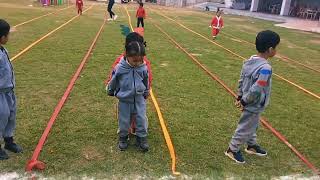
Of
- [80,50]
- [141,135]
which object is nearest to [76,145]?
[141,135]

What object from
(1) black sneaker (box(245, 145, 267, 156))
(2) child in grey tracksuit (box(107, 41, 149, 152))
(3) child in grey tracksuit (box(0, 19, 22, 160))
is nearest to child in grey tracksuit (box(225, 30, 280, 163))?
(1) black sneaker (box(245, 145, 267, 156))

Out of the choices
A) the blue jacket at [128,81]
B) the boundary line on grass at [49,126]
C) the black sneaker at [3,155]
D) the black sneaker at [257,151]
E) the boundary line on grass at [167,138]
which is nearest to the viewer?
the boundary line on grass at [49,126]

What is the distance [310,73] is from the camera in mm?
11430

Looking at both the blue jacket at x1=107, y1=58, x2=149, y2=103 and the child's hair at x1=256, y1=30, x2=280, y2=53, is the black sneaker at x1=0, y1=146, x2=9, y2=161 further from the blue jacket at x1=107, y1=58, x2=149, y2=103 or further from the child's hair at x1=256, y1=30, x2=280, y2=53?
the child's hair at x1=256, y1=30, x2=280, y2=53

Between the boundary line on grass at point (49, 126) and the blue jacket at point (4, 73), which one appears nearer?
the boundary line on grass at point (49, 126)

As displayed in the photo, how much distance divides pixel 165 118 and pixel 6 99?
277 centimetres

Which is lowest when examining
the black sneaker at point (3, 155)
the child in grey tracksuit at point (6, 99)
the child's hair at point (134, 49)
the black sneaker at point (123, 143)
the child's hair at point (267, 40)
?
the black sneaker at point (3, 155)

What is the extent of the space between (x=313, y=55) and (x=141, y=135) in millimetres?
12242

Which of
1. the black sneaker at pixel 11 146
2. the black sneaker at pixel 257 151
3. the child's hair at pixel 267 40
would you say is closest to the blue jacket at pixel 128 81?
the black sneaker at pixel 11 146

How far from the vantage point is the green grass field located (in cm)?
469

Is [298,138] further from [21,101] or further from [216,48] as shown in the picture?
[216,48]

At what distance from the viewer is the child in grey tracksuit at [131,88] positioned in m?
4.70

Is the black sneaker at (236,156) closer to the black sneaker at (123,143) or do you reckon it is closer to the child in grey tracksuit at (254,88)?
the child in grey tracksuit at (254,88)

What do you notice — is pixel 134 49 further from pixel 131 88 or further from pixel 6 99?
pixel 6 99
